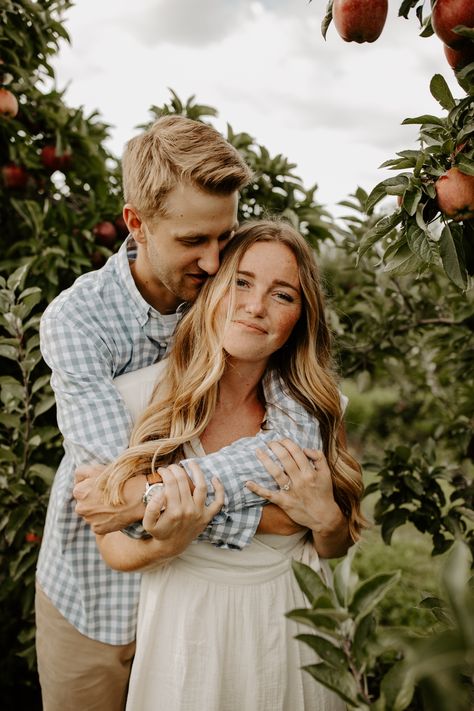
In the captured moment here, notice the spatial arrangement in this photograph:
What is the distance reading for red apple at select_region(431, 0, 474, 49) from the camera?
3.44 ft

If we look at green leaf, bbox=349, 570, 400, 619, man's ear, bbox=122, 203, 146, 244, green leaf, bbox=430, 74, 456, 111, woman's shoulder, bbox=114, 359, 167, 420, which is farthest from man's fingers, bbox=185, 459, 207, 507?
green leaf, bbox=430, 74, 456, 111

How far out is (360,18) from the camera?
1200 mm

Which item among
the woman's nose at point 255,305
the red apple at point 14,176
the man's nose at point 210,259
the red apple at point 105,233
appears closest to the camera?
the woman's nose at point 255,305

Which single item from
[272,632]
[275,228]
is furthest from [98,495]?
[275,228]

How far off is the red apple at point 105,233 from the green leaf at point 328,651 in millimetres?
1937

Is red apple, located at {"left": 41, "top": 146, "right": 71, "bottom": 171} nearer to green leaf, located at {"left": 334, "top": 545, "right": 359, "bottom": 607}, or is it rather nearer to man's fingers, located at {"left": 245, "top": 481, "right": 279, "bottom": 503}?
man's fingers, located at {"left": 245, "top": 481, "right": 279, "bottom": 503}

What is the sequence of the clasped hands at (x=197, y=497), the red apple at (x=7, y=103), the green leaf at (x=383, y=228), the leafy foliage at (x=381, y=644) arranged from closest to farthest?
the leafy foliage at (x=381, y=644)
the green leaf at (x=383, y=228)
the clasped hands at (x=197, y=497)
the red apple at (x=7, y=103)

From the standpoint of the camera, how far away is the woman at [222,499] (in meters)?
1.34

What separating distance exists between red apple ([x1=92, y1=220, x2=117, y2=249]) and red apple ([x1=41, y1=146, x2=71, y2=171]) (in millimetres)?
336

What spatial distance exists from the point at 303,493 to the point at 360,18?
0.94 meters

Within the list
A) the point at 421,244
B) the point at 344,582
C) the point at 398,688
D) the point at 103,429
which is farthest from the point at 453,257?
the point at 103,429

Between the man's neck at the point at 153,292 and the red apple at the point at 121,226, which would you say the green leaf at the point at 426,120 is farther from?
the red apple at the point at 121,226

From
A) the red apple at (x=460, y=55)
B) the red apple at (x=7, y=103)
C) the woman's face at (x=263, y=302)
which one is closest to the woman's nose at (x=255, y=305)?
the woman's face at (x=263, y=302)

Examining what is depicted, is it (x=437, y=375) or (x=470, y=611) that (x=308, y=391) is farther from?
(x=437, y=375)
